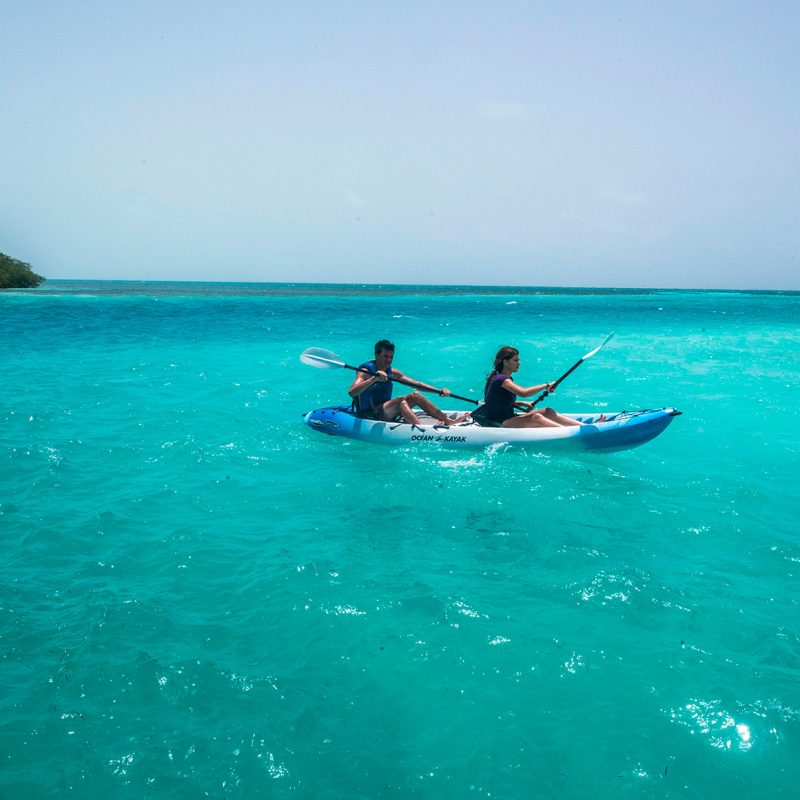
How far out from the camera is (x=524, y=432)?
8.33 meters

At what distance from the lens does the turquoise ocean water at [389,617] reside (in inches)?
127

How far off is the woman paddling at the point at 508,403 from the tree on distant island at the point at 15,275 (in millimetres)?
56254

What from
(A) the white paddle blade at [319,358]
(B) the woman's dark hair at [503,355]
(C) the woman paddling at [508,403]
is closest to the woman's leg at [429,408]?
(C) the woman paddling at [508,403]

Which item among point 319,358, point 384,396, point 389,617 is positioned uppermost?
point 319,358

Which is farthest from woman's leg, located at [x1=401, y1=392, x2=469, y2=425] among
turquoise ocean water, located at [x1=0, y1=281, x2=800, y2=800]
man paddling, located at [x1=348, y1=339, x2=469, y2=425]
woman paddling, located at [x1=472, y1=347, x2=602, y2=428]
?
turquoise ocean water, located at [x1=0, y1=281, x2=800, y2=800]

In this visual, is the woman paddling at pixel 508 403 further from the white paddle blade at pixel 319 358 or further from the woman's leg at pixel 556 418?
the white paddle blade at pixel 319 358

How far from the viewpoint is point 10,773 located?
3.06 metres

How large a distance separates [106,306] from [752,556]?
4144 cm

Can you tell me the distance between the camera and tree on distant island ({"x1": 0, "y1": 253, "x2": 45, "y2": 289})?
52.0 meters

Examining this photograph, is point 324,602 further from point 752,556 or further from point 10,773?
point 752,556

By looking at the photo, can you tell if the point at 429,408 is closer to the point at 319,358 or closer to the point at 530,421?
the point at 530,421

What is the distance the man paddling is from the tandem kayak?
7.5 inches

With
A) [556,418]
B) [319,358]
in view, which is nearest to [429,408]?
[556,418]

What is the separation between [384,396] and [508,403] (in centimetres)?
203
